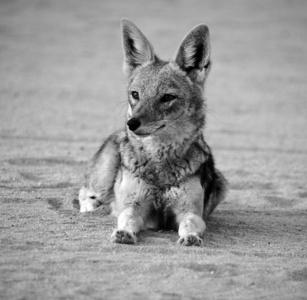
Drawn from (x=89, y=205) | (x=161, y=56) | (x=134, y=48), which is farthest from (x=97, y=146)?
(x=161, y=56)

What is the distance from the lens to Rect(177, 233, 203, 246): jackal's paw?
4996mm

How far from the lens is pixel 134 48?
6164 millimetres

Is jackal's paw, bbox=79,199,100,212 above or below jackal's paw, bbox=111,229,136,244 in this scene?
below

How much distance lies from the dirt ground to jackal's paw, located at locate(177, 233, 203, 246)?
0.14m

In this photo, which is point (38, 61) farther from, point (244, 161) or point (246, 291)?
point (246, 291)

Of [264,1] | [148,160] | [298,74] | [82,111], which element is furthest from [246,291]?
[264,1]

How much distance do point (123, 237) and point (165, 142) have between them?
117cm

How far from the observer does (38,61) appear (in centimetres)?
2047

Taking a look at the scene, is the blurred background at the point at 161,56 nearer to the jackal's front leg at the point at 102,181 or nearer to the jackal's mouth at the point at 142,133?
the jackal's front leg at the point at 102,181

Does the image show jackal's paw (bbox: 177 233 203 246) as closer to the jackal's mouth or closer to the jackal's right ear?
the jackal's mouth

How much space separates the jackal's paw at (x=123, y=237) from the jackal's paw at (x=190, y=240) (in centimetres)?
42

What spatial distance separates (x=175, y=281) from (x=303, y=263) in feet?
4.15

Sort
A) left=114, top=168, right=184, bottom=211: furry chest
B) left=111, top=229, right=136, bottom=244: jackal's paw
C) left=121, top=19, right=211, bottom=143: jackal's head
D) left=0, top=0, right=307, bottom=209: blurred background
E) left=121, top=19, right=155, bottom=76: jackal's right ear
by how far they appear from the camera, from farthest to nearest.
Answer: left=0, top=0, right=307, bottom=209: blurred background
left=121, top=19, right=155, bottom=76: jackal's right ear
left=114, top=168, right=184, bottom=211: furry chest
left=121, top=19, right=211, bottom=143: jackal's head
left=111, top=229, right=136, bottom=244: jackal's paw

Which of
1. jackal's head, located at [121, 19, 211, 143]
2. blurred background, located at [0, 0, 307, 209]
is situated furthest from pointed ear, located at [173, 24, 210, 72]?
blurred background, located at [0, 0, 307, 209]
